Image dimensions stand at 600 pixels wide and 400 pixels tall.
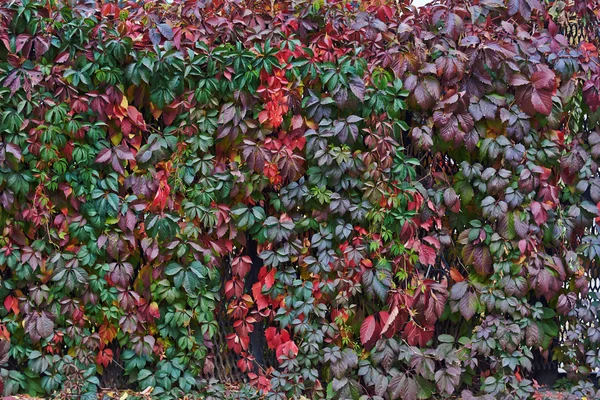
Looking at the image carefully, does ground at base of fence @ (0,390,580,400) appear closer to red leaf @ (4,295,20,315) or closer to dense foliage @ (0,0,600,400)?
dense foliage @ (0,0,600,400)

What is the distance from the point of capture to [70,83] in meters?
3.16

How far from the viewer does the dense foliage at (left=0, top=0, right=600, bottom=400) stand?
318 centimetres

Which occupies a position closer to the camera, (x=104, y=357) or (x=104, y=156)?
(x=104, y=156)

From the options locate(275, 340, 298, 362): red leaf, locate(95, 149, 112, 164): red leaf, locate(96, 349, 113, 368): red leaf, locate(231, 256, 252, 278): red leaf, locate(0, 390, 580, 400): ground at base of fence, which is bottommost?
locate(0, 390, 580, 400): ground at base of fence

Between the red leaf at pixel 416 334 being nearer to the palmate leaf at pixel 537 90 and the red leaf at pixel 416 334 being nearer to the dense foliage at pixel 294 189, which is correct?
the dense foliage at pixel 294 189

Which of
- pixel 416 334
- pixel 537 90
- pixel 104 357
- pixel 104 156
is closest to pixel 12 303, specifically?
pixel 104 357

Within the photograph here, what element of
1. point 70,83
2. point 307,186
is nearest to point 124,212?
point 70,83

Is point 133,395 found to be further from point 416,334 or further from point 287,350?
point 416,334

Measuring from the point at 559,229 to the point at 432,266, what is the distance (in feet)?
2.43

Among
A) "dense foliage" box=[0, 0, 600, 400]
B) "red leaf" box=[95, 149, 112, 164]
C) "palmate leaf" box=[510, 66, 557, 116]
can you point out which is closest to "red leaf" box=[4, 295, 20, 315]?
"dense foliage" box=[0, 0, 600, 400]

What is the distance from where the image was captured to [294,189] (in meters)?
3.27

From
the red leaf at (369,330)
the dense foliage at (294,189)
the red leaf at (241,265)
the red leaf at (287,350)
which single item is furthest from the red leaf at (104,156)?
the red leaf at (369,330)

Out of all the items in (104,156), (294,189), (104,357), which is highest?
(104,156)

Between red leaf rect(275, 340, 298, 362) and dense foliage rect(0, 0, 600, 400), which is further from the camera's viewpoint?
red leaf rect(275, 340, 298, 362)
